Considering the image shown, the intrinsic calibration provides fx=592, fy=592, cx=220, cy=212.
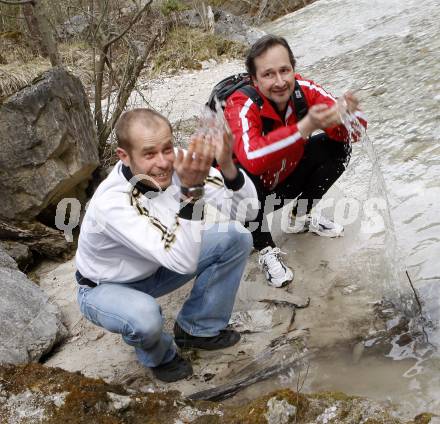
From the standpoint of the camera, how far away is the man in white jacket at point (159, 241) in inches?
85.1

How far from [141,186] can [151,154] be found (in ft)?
0.46

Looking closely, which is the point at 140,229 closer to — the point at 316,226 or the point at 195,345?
the point at 195,345

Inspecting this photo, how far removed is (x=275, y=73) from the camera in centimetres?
280

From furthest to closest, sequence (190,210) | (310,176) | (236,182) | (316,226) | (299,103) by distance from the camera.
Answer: (316,226)
(310,176)
(299,103)
(236,182)
(190,210)

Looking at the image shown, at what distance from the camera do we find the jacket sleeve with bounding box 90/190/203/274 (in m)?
2.15

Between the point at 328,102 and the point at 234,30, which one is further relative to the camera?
the point at 234,30

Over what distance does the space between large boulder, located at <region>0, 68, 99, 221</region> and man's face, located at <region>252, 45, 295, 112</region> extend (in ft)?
5.98

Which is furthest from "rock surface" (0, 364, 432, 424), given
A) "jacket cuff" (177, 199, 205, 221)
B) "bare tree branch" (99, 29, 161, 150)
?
"bare tree branch" (99, 29, 161, 150)

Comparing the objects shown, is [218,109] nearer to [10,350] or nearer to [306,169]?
[306,169]

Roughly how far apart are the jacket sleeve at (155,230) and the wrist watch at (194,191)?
0.07m

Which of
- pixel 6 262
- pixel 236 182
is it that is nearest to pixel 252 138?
pixel 236 182

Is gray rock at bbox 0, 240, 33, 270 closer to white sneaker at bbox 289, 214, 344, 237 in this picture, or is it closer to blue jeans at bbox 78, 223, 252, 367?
blue jeans at bbox 78, 223, 252, 367

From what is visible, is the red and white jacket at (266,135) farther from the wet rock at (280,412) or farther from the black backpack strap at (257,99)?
the wet rock at (280,412)

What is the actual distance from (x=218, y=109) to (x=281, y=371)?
48.4 inches
